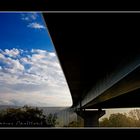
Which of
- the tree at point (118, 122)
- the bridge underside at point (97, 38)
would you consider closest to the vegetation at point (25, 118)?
the tree at point (118, 122)

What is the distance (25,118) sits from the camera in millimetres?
2355

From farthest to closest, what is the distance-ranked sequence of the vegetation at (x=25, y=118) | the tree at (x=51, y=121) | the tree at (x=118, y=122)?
the tree at (x=51, y=121), the tree at (x=118, y=122), the vegetation at (x=25, y=118)

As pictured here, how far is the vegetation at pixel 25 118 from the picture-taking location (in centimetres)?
203

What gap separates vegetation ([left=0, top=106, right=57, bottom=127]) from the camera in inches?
80.0

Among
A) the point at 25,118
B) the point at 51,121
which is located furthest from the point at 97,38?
the point at 25,118

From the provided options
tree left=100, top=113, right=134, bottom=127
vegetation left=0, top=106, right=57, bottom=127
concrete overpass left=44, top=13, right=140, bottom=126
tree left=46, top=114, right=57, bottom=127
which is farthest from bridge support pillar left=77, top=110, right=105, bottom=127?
vegetation left=0, top=106, right=57, bottom=127

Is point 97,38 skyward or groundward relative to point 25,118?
skyward

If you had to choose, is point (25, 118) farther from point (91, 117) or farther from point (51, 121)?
point (91, 117)

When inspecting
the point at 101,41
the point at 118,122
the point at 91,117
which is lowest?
the point at 118,122

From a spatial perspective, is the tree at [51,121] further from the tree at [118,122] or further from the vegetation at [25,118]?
the tree at [118,122]

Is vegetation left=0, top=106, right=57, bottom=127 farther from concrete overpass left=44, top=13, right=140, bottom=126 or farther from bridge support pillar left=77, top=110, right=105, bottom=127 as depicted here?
bridge support pillar left=77, top=110, right=105, bottom=127

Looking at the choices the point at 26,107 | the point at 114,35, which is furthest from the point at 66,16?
the point at 26,107

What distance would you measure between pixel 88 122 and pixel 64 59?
9.82 metres

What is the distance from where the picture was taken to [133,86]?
612 cm
